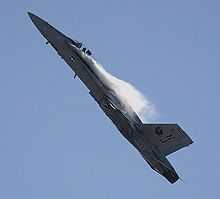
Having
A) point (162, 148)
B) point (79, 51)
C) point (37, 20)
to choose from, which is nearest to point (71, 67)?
point (79, 51)

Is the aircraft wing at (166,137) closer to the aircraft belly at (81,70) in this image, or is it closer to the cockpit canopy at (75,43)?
the aircraft belly at (81,70)

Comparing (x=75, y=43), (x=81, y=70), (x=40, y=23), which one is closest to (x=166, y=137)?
(x=81, y=70)

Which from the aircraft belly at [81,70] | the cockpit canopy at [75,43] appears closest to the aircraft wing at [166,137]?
the aircraft belly at [81,70]

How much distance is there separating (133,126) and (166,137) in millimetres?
4182

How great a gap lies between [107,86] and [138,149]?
8.49 meters

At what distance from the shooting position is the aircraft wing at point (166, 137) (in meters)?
82.2

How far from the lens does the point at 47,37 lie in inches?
3393

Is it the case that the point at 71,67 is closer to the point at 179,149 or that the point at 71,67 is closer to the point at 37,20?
the point at 37,20

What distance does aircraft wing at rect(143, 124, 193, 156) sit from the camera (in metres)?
82.2

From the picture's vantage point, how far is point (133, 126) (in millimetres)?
82062

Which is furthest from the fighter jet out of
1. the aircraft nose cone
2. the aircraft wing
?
the aircraft nose cone

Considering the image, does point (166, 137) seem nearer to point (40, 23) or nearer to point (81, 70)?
point (81, 70)

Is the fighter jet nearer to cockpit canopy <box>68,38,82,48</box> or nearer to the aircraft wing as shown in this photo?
the aircraft wing

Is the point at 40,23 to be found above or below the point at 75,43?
above
